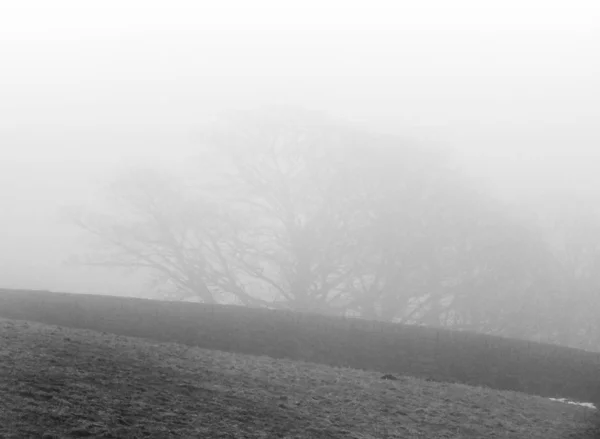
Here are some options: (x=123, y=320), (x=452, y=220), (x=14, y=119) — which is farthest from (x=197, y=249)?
(x=14, y=119)

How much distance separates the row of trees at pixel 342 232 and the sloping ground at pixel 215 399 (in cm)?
2228

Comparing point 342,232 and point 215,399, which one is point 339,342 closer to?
point 215,399

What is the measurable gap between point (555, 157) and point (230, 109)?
249ft

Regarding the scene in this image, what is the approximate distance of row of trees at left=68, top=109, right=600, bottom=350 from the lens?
41188 mm

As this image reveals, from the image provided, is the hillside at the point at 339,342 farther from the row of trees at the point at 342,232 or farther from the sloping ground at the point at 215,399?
the row of trees at the point at 342,232

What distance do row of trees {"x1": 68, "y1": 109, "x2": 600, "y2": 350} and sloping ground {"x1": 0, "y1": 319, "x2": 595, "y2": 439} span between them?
73.1ft

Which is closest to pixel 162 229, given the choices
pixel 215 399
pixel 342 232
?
pixel 342 232

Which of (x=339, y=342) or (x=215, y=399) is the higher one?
(x=339, y=342)

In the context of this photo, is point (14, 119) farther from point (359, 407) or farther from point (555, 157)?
point (359, 407)

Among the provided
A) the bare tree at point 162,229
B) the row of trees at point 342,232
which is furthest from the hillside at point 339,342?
the bare tree at point 162,229

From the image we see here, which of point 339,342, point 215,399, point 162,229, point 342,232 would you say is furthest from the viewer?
point 162,229

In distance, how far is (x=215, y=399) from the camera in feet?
44.9

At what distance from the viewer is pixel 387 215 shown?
4269cm

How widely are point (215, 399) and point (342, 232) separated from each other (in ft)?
101
